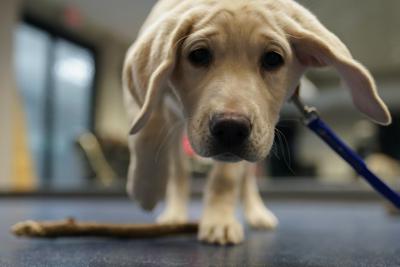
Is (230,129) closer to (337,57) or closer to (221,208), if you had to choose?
(337,57)

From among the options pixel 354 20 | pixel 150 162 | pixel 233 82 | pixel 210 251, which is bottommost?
pixel 210 251

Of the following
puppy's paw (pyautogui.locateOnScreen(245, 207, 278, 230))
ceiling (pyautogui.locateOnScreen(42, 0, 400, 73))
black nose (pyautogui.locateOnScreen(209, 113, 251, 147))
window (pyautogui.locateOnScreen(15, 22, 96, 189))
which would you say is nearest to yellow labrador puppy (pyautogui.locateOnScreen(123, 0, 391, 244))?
black nose (pyautogui.locateOnScreen(209, 113, 251, 147))

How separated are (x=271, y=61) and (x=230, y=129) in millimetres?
232

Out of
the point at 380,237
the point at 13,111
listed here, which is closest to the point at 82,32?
the point at 13,111

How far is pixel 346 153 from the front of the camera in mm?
1304

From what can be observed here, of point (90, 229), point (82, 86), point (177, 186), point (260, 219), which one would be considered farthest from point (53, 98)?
point (90, 229)

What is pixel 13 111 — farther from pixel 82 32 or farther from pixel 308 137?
pixel 308 137

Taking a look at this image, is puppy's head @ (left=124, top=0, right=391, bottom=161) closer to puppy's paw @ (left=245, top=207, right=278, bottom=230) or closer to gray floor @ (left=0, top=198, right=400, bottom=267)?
gray floor @ (left=0, top=198, right=400, bottom=267)

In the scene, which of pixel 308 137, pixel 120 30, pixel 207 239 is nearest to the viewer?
pixel 207 239

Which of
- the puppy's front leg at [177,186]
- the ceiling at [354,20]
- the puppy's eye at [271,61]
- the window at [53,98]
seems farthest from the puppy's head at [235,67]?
the window at [53,98]

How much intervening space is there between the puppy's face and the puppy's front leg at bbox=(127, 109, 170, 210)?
1.11 ft

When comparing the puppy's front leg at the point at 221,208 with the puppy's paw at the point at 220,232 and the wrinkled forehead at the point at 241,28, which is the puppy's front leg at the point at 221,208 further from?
the wrinkled forehead at the point at 241,28

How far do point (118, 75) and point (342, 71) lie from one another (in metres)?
8.84

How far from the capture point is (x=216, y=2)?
1270 mm
